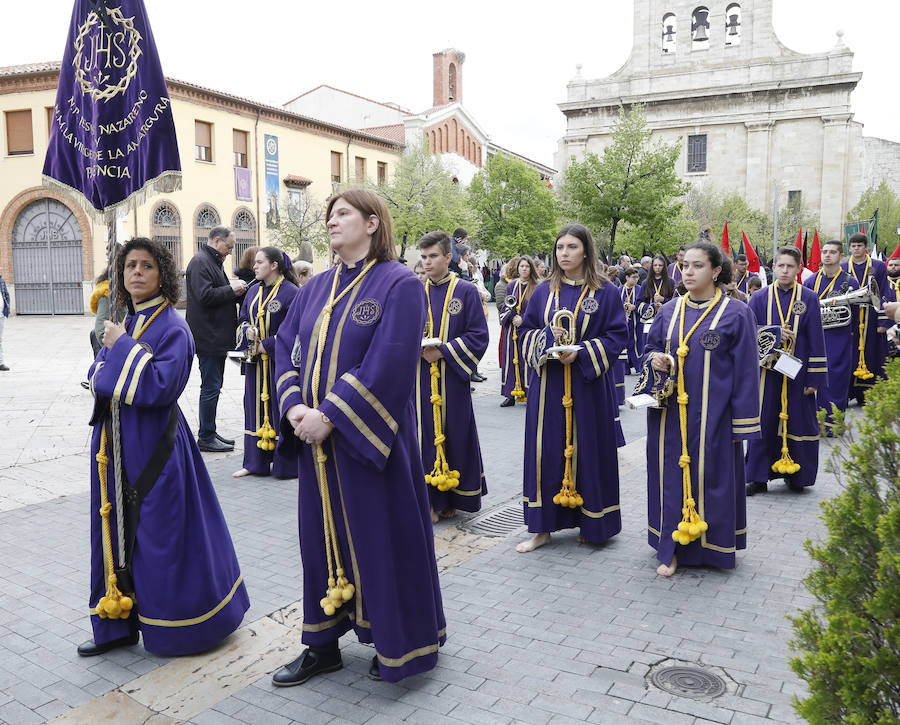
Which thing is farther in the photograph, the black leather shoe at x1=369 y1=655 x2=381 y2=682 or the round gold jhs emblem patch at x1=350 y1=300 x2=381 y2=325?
the black leather shoe at x1=369 y1=655 x2=381 y2=682

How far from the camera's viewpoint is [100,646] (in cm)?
374

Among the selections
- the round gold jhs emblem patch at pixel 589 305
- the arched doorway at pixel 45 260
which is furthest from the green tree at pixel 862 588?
the arched doorway at pixel 45 260

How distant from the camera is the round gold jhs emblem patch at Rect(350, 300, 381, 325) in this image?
128 inches

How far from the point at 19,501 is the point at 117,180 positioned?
3.68 m

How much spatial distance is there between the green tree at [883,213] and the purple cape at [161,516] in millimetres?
48107

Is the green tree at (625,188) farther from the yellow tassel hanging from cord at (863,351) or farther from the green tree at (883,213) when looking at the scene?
the green tree at (883,213)

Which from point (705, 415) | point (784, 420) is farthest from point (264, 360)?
point (784, 420)

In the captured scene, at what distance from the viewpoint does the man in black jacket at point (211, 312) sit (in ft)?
25.9

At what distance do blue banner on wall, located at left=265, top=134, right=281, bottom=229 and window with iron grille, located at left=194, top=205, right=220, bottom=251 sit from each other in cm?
306

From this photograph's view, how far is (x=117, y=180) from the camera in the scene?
3904 millimetres

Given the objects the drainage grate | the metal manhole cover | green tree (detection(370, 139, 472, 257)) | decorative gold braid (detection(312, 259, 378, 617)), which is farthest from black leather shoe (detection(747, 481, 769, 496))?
green tree (detection(370, 139, 472, 257))

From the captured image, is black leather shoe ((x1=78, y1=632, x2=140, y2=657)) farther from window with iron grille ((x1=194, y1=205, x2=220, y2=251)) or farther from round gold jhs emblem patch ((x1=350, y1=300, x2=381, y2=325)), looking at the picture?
window with iron grille ((x1=194, y1=205, x2=220, y2=251))

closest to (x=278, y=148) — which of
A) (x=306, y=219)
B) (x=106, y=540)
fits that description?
(x=306, y=219)

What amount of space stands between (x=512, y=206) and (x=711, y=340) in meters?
37.0
